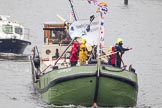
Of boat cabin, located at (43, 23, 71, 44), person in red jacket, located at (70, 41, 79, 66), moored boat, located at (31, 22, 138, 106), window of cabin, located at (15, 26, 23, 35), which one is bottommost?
moored boat, located at (31, 22, 138, 106)

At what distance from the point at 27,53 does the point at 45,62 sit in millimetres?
24385

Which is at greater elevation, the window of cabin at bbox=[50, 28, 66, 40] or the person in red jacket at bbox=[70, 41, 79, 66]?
the window of cabin at bbox=[50, 28, 66, 40]

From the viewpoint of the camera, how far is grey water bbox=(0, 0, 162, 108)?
1632 inches

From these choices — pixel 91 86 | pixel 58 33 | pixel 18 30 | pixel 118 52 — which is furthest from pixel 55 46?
pixel 18 30

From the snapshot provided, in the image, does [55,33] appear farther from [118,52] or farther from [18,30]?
[18,30]

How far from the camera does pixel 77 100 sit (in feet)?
116

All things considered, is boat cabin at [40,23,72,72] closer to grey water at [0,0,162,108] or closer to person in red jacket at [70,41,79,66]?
person in red jacket at [70,41,79,66]

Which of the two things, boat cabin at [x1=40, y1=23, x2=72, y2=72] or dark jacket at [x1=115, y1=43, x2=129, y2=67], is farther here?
boat cabin at [x1=40, y1=23, x2=72, y2=72]

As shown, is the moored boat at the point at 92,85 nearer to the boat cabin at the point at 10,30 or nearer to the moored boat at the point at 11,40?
the moored boat at the point at 11,40

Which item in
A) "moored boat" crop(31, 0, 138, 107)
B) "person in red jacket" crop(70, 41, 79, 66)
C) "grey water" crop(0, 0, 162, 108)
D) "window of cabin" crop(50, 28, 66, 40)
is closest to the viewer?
"moored boat" crop(31, 0, 138, 107)

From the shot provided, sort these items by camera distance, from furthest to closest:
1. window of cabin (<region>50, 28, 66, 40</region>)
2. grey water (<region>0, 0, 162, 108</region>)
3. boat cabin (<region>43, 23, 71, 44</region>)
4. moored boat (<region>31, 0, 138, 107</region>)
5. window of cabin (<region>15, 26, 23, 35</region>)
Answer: window of cabin (<region>15, 26, 23, 35</region>) < window of cabin (<region>50, 28, 66, 40</region>) < boat cabin (<region>43, 23, 71, 44</region>) < grey water (<region>0, 0, 162, 108</region>) < moored boat (<region>31, 0, 138, 107</region>)

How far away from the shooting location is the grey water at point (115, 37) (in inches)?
1632

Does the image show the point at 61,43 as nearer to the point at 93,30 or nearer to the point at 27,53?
the point at 93,30

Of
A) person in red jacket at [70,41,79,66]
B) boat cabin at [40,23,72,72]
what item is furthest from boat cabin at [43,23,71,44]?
person in red jacket at [70,41,79,66]
